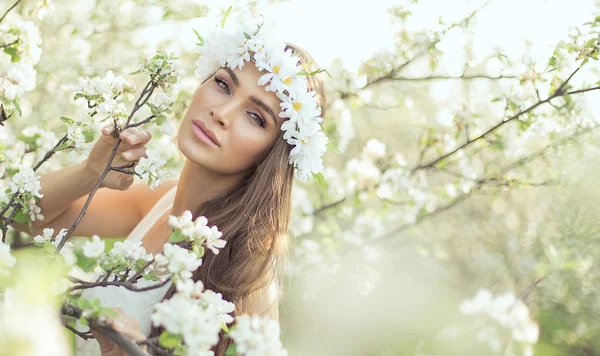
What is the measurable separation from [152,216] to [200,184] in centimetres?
47

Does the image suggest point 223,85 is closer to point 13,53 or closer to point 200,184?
point 200,184

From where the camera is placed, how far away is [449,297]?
4.69m

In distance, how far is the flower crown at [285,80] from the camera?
1.77 meters

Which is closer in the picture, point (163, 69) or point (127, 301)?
point (163, 69)

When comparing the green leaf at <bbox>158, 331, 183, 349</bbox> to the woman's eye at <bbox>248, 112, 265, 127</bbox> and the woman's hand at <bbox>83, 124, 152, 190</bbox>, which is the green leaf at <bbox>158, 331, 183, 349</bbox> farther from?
the woman's eye at <bbox>248, 112, 265, 127</bbox>

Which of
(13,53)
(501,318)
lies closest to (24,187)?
(13,53)

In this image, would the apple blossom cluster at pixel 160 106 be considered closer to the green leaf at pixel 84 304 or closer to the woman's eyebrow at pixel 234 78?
the woman's eyebrow at pixel 234 78

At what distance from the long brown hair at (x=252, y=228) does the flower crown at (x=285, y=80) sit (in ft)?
0.28

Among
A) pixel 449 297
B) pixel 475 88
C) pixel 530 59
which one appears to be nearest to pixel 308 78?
pixel 530 59

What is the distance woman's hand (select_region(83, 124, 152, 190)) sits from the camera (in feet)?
5.24

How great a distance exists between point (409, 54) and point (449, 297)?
263 cm

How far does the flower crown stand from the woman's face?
4 centimetres

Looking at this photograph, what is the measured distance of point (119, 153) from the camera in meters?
1.76

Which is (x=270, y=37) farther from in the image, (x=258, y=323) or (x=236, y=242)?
(x=258, y=323)
